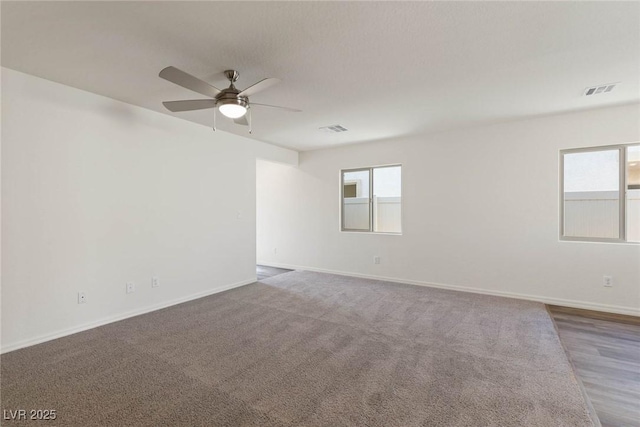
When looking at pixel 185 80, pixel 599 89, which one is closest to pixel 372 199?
pixel 599 89

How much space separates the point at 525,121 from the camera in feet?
13.2

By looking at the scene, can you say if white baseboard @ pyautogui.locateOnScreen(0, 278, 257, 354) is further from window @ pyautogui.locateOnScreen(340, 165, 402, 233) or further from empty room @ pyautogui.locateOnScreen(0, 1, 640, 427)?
window @ pyautogui.locateOnScreen(340, 165, 402, 233)

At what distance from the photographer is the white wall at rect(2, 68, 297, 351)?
263cm

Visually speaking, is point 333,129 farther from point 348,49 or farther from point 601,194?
point 601,194

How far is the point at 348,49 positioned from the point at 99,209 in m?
3.08

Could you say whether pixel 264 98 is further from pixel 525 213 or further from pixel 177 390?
pixel 525 213

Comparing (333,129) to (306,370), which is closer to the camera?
(306,370)

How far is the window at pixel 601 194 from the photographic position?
141 inches

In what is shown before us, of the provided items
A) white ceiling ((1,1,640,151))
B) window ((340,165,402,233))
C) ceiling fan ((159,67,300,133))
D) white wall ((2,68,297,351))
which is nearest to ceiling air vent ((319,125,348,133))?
white ceiling ((1,1,640,151))

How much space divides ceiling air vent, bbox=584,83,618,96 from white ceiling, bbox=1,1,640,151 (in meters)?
0.08

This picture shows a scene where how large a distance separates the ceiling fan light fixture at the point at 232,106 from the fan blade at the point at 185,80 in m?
0.11

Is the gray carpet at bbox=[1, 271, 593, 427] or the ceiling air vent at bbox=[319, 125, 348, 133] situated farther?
the ceiling air vent at bbox=[319, 125, 348, 133]

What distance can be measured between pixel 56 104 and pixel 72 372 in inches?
98.4

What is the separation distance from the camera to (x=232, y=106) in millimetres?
2523
